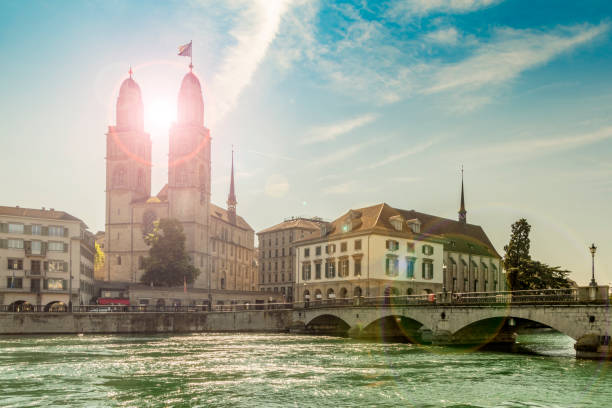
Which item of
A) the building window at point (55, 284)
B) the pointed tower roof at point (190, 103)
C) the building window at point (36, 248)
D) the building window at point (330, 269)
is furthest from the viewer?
the pointed tower roof at point (190, 103)

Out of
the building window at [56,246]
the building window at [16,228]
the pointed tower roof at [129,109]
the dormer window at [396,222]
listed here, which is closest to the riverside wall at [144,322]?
the building window at [56,246]

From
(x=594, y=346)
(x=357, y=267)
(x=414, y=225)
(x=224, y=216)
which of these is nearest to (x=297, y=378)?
(x=594, y=346)

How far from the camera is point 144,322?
235 ft

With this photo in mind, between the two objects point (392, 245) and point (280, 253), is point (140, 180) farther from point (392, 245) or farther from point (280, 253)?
point (392, 245)

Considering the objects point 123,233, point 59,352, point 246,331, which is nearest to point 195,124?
point 123,233

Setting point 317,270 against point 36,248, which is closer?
point 36,248

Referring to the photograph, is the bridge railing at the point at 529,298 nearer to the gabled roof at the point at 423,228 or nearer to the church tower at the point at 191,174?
the gabled roof at the point at 423,228

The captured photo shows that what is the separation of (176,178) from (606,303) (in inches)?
3267

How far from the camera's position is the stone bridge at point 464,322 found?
123 ft

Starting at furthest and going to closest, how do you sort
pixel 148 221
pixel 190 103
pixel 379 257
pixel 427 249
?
pixel 190 103
pixel 148 221
pixel 427 249
pixel 379 257

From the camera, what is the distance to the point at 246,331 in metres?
72.8

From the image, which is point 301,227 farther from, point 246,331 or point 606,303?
point 606,303

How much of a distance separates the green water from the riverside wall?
22.2 m

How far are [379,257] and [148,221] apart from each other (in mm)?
50657
